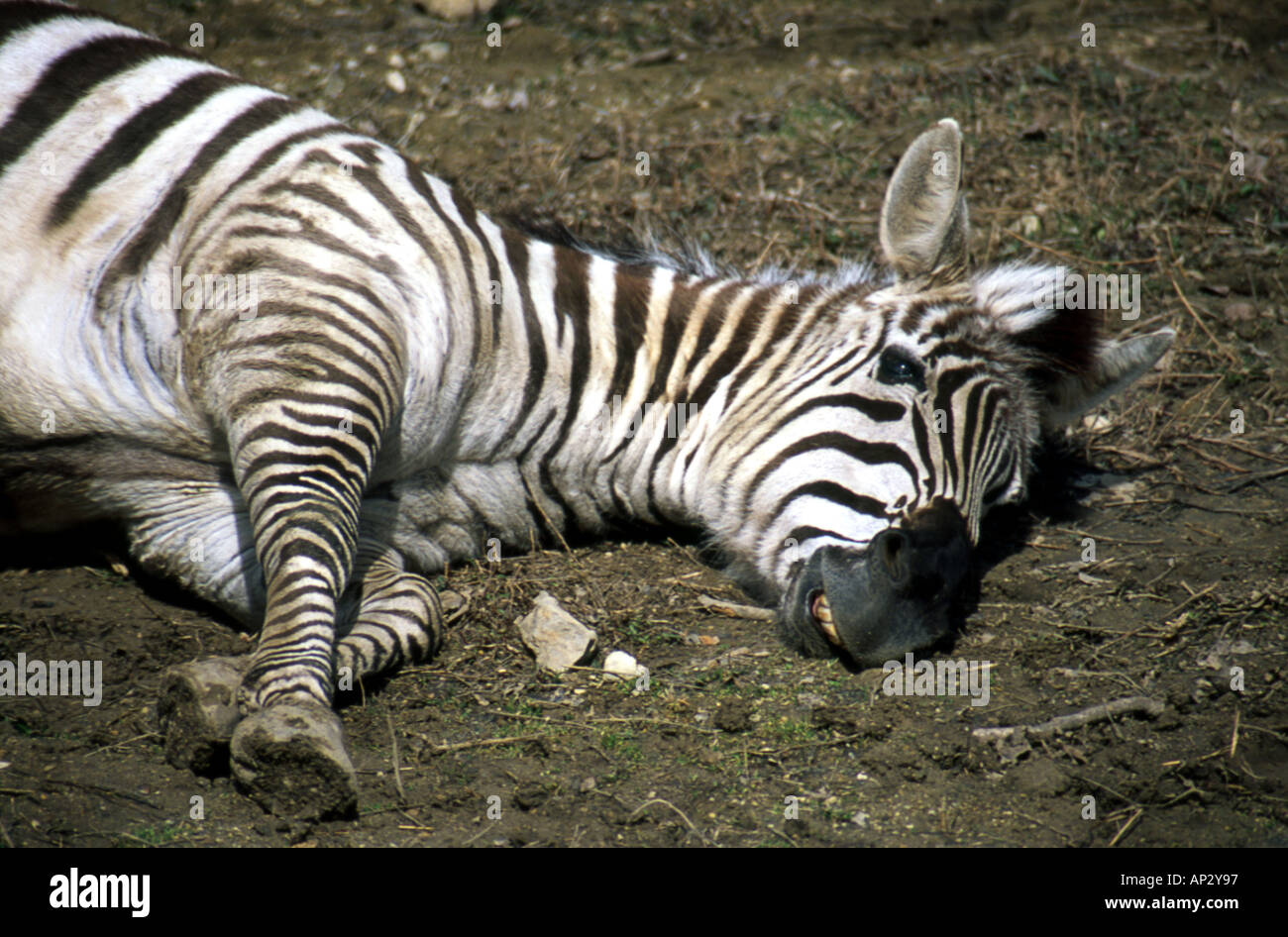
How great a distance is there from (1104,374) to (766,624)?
192 cm

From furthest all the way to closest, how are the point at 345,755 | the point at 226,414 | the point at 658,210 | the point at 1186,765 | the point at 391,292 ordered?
the point at 658,210 → the point at 391,292 → the point at 226,414 → the point at 1186,765 → the point at 345,755

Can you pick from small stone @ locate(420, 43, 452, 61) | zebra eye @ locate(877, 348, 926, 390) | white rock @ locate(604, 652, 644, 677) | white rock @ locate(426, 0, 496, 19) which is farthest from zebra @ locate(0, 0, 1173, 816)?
white rock @ locate(426, 0, 496, 19)

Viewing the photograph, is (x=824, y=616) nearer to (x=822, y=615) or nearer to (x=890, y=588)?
(x=822, y=615)

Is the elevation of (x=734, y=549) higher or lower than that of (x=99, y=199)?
lower

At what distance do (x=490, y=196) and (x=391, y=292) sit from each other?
2.99 metres

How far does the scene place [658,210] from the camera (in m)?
7.05

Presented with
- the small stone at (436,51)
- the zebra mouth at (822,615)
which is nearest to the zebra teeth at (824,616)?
the zebra mouth at (822,615)

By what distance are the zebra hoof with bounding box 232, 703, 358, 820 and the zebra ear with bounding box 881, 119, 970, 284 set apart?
10.1ft

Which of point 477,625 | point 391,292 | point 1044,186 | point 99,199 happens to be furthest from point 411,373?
point 1044,186

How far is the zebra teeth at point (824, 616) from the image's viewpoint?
410cm

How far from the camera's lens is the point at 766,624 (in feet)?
15.0

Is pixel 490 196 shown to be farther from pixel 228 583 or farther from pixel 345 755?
pixel 345 755

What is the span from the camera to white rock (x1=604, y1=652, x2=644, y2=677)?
4.20 m

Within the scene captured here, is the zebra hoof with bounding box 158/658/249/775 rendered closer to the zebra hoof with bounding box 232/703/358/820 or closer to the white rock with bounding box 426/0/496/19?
the zebra hoof with bounding box 232/703/358/820
